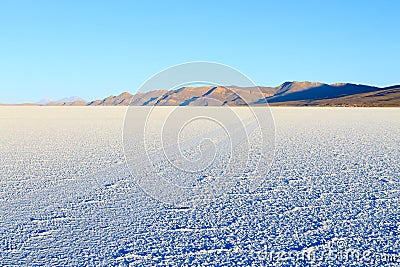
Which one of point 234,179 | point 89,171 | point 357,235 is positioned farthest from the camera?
point 89,171

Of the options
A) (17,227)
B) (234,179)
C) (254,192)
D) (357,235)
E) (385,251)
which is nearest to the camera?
(385,251)

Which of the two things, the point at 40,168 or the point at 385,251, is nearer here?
the point at 385,251

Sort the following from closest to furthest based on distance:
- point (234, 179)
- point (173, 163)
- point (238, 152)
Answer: point (234, 179), point (173, 163), point (238, 152)

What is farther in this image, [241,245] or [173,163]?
[173,163]

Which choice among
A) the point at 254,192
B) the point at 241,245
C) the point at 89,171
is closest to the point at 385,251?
the point at 241,245

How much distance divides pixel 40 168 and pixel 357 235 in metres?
5.32

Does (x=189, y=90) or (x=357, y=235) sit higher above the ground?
(x=189, y=90)

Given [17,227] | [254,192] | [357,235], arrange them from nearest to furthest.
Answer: [357,235] → [17,227] → [254,192]

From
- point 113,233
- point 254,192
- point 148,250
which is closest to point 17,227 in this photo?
point 113,233

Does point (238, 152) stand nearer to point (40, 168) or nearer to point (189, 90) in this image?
point (189, 90)

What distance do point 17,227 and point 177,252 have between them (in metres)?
1.61

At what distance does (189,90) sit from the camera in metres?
6.37

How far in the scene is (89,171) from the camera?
6617mm

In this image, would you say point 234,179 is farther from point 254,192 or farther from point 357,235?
point 357,235
